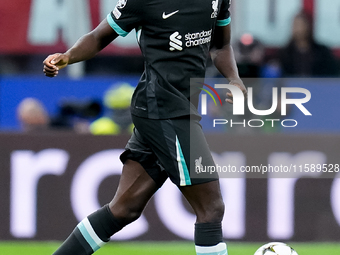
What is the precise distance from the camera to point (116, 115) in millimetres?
6938

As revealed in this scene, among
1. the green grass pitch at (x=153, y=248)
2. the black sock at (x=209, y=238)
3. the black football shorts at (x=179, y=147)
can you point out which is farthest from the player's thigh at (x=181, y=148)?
the green grass pitch at (x=153, y=248)

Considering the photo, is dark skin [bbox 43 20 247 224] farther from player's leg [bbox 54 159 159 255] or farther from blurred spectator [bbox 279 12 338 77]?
blurred spectator [bbox 279 12 338 77]

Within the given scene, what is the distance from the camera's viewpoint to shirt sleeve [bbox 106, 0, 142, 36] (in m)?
3.35

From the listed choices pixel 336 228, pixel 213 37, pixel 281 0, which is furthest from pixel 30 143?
pixel 281 0

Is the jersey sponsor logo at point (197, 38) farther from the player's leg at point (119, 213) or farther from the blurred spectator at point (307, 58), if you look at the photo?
the blurred spectator at point (307, 58)

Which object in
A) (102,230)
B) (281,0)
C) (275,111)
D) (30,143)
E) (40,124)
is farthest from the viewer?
(281,0)

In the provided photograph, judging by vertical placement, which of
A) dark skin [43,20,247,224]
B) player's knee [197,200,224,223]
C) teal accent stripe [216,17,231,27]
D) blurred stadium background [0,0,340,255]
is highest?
teal accent stripe [216,17,231,27]

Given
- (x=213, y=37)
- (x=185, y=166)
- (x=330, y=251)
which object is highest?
(x=213, y=37)

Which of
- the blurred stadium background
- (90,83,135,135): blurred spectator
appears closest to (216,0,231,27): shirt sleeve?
the blurred stadium background

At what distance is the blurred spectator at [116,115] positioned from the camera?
675cm

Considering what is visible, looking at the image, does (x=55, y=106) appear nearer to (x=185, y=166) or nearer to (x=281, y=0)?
(x=281, y=0)

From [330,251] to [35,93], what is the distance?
164 inches

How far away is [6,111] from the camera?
779 cm

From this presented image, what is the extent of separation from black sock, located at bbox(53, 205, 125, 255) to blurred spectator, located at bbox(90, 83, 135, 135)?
297 centimetres
